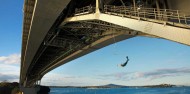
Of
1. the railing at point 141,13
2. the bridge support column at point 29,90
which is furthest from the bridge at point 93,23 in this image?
the bridge support column at point 29,90

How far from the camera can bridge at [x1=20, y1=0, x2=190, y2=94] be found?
21.5m

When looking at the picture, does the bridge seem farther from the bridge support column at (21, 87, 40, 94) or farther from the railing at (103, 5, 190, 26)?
the bridge support column at (21, 87, 40, 94)

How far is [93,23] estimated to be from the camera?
96.8ft

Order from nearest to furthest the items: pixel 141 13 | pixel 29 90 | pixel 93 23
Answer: pixel 141 13, pixel 93 23, pixel 29 90

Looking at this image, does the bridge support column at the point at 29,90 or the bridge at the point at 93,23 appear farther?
the bridge support column at the point at 29,90

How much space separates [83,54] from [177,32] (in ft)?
103

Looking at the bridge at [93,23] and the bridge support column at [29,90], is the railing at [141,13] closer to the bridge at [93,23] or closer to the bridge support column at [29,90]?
the bridge at [93,23]

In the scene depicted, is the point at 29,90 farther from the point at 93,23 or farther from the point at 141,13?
the point at 141,13

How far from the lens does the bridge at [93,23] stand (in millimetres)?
21480

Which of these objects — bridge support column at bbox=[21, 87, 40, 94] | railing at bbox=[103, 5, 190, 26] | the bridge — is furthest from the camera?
bridge support column at bbox=[21, 87, 40, 94]

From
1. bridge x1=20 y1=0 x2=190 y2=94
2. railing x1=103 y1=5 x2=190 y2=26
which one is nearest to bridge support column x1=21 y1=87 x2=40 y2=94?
bridge x1=20 y1=0 x2=190 y2=94

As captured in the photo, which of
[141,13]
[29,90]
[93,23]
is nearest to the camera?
[141,13]

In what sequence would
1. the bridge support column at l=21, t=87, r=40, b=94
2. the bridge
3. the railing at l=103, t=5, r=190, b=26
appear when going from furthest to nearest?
the bridge support column at l=21, t=87, r=40, b=94 → the railing at l=103, t=5, r=190, b=26 → the bridge

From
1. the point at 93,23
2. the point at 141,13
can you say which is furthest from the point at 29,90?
the point at 141,13
